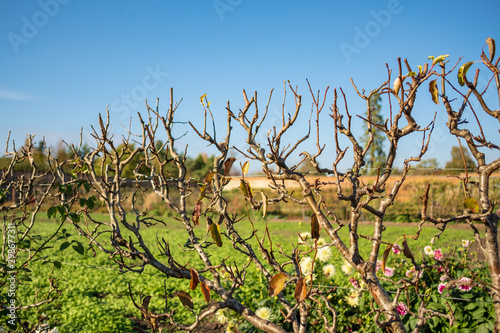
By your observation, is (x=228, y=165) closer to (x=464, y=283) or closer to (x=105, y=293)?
(x=464, y=283)

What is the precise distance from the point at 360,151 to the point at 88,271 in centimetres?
478

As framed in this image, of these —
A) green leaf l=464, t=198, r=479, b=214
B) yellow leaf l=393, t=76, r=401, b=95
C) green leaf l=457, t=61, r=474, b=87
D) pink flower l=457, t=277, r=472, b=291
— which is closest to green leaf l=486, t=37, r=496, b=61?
green leaf l=457, t=61, r=474, b=87

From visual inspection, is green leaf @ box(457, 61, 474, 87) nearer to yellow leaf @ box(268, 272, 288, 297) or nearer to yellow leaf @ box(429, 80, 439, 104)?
yellow leaf @ box(429, 80, 439, 104)

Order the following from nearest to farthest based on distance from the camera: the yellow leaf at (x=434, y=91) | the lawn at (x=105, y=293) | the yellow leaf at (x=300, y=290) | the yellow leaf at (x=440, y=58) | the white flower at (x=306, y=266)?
the yellow leaf at (x=300, y=290) < the yellow leaf at (x=440, y=58) < the yellow leaf at (x=434, y=91) < the white flower at (x=306, y=266) < the lawn at (x=105, y=293)

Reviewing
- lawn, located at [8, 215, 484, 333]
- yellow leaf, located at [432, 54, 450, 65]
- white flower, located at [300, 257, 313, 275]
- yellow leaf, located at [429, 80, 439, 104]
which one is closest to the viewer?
yellow leaf, located at [432, 54, 450, 65]

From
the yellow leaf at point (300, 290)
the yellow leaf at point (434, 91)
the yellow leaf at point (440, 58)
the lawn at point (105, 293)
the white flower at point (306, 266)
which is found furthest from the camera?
the lawn at point (105, 293)

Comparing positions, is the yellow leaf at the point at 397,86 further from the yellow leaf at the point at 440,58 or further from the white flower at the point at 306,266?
the white flower at the point at 306,266

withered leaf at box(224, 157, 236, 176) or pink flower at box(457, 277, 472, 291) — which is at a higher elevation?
withered leaf at box(224, 157, 236, 176)

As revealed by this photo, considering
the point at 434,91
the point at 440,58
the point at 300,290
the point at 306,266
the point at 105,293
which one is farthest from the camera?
the point at 105,293

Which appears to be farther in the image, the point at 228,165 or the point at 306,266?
the point at 306,266

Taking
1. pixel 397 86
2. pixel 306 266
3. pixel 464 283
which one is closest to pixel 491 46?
pixel 397 86

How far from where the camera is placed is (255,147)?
57.6 inches

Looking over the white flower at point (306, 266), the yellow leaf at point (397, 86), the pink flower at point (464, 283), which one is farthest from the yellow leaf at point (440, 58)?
the white flower at point (306, 266)

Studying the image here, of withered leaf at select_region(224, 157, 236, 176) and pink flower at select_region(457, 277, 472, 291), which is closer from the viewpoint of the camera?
pink flower at select_region(457, 277, 472, 291)
